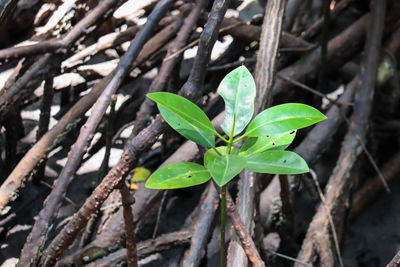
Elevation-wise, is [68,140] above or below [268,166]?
below

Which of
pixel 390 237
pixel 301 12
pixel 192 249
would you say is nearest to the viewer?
pixel 192 249

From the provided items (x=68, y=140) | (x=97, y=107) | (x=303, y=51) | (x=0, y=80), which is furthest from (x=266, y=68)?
(x=0, y=80)

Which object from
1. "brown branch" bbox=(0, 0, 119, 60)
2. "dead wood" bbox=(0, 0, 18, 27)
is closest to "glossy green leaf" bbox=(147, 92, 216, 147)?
"dead wood" bbox=(0, 0, 18, 27)

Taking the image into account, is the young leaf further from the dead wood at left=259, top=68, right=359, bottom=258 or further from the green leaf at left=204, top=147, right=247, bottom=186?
the dead wood at left=259, top=68, right=359, bottom=258

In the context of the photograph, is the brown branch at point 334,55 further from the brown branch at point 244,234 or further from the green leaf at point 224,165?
the green leaf at point 224,165

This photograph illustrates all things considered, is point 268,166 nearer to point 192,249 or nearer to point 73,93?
point 192,249

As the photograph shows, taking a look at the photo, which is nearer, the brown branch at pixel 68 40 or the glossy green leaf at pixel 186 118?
the glossy green leaf at pixel 186 118

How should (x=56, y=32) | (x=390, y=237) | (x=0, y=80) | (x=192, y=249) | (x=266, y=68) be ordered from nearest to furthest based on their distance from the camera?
1. (x=192, y=249)
2. (x=266, y=68)
3. (x=56, y=32)
4. (x=0, y=80)
5. (x=390, y=237)

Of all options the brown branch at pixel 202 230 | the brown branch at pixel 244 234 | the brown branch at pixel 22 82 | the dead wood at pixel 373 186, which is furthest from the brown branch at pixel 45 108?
the dead wood at pixel 373 186
